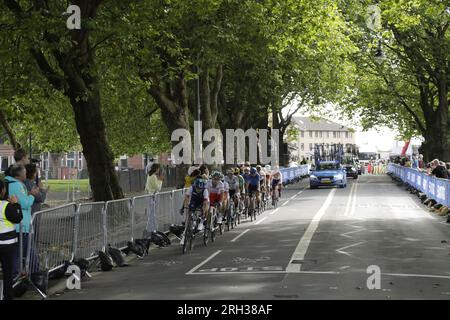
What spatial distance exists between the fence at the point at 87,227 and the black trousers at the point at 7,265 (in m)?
0.82

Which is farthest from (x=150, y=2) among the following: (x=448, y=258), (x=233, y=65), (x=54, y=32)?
(x=233, y=65)

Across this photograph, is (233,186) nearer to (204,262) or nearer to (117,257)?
(204,262)

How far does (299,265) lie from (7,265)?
527 centimetres

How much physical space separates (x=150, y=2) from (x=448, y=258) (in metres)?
→ 10.7

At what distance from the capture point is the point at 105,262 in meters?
12.5

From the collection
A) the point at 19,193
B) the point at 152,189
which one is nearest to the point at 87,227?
the point at 19,193

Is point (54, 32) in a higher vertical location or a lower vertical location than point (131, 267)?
higher

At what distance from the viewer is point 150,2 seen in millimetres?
19344

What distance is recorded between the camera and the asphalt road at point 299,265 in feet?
31.2

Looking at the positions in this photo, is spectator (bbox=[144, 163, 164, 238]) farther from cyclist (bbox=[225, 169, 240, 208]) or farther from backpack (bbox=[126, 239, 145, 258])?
cyclist (bbox=[225, 169, 240, 208])

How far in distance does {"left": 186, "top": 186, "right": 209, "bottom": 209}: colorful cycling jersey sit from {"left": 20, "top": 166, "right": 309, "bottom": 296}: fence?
1.06m

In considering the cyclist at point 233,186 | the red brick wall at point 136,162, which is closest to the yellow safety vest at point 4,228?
the cyclist at point 233,186
